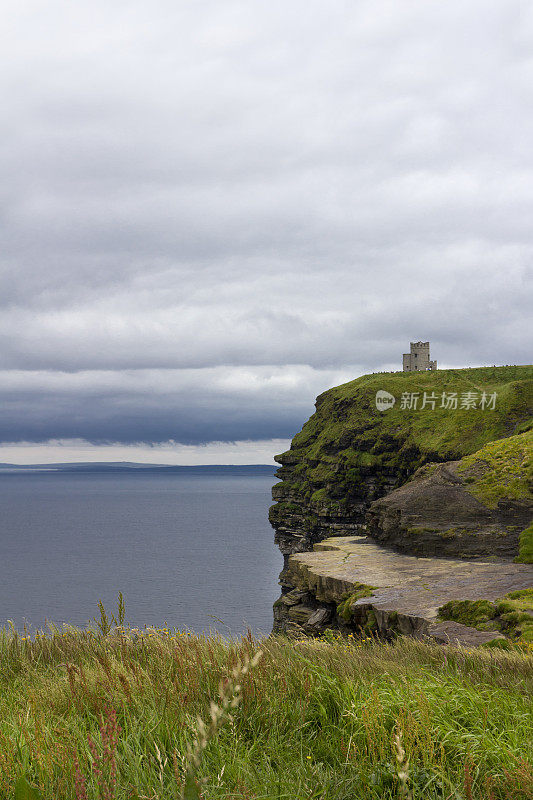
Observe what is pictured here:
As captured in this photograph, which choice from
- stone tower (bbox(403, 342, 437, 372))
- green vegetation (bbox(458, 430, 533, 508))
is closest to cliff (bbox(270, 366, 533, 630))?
stone tower (bbox(403, 342, 437, 372))

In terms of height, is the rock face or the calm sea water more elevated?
the rock face

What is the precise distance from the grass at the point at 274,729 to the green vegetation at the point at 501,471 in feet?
51.7

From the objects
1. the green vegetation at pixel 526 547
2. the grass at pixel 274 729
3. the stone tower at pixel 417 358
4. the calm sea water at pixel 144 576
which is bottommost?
the calm sea water at pixel 144 576

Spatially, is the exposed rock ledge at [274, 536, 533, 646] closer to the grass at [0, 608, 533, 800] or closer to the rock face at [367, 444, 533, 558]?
the rock face at [367, 444, 533, 558]

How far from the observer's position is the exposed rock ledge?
1395 centimetres

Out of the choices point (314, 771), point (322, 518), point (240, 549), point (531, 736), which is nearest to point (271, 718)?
point (314, 771)

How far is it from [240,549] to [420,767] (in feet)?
508

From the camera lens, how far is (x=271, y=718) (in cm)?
486

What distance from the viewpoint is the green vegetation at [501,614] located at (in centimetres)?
1188

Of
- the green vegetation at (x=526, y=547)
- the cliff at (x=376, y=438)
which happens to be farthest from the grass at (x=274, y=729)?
the cliff at (x=376, y=438)

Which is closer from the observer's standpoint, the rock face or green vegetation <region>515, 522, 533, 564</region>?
green vegetation <region>515, 522, 533, 564</region>

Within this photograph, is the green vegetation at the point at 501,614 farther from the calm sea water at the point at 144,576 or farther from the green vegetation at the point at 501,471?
the calm sea water at the point at 144,576

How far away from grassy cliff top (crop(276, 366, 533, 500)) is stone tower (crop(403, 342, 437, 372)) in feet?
27.0

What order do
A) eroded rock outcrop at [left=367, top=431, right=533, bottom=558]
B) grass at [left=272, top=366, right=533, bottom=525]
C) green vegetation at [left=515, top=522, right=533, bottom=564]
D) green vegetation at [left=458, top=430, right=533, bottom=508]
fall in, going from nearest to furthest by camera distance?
green vegetation at [left=515, top=522, right=533, bottom=564] < eroded rock outcrop at [left=367, top=431, right=533, bottom=558] < green vegetation at [left=458, top=430, right=533, bottom=508] < grass at [left=272, top=366, right=533, bottom=525]
